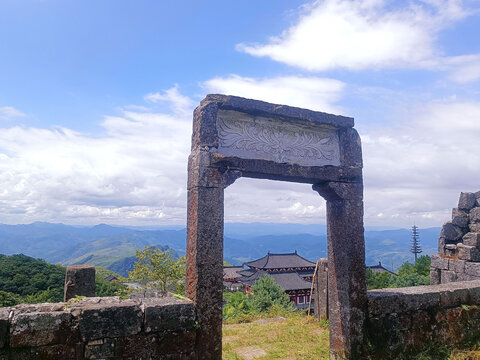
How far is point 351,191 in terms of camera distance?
5.48 metres

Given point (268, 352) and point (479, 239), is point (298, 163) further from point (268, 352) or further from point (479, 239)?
point (479, 239)

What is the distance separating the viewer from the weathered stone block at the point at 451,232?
8.30 meters

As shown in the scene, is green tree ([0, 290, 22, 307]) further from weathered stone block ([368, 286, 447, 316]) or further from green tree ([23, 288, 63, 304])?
weathered stone block ([368, 286, 447, 316])

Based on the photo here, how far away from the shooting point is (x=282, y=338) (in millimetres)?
6547

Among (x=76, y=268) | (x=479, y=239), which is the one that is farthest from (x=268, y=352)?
(x=479, y=239)

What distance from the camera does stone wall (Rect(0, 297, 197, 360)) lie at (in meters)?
3.41

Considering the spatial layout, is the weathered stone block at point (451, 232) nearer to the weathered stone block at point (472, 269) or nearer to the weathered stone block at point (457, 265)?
the weathered stone block at point (457, 265)

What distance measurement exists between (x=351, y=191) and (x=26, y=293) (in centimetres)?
2464

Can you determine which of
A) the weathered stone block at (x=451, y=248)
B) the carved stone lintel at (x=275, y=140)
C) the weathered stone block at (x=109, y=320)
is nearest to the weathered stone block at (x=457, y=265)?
the weathered stone block at (x=451, y=248)

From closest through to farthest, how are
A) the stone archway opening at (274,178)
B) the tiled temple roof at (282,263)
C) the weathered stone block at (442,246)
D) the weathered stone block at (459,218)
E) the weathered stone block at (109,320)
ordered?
the weathered stone block at (109,320), the stone archway opening at (274,178), the weathered stone block at (459,218), the weathered stone block at (442,246), the tiled temple roof at (282,263)

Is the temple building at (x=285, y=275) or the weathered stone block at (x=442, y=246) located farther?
the temple building at (x=285, y=275)

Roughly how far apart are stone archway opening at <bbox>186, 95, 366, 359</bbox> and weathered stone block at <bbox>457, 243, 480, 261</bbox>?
13.7ft

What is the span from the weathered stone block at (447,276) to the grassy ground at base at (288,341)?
298 centimetres

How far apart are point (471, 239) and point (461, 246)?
29cm
